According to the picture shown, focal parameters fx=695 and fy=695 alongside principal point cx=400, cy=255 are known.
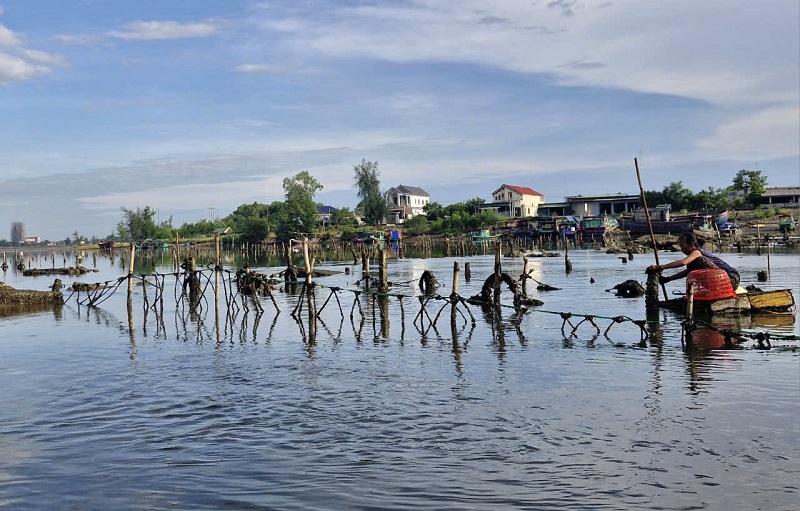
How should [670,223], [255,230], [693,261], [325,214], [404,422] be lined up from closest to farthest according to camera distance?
[404,422], [693,261], [670,223], [255,230], [325,214]

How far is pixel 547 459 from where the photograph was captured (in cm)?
902

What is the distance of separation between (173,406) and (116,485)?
3.75 meters

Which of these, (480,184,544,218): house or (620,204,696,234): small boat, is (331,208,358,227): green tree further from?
(620,204,696,234): small boat

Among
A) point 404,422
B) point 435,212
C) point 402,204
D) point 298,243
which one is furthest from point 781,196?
point 404,422

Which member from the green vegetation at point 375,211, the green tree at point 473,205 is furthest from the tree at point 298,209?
the green tree at point 473,205

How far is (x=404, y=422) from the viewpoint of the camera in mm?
10844

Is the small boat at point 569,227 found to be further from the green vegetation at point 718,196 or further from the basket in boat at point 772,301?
the basket in boat at point 772,301

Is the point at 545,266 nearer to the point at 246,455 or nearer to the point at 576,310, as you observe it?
the point at 576,310

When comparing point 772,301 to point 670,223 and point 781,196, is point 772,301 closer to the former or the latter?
point 670,223

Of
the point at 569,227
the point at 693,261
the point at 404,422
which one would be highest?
the point at 569,227

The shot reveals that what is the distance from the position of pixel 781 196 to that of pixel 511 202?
36306 millimetres

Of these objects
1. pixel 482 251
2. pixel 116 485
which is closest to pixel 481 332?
pixel 116 485

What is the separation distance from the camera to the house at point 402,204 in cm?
Answer: 11656

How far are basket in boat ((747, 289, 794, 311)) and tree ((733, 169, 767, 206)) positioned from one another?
7505cm
